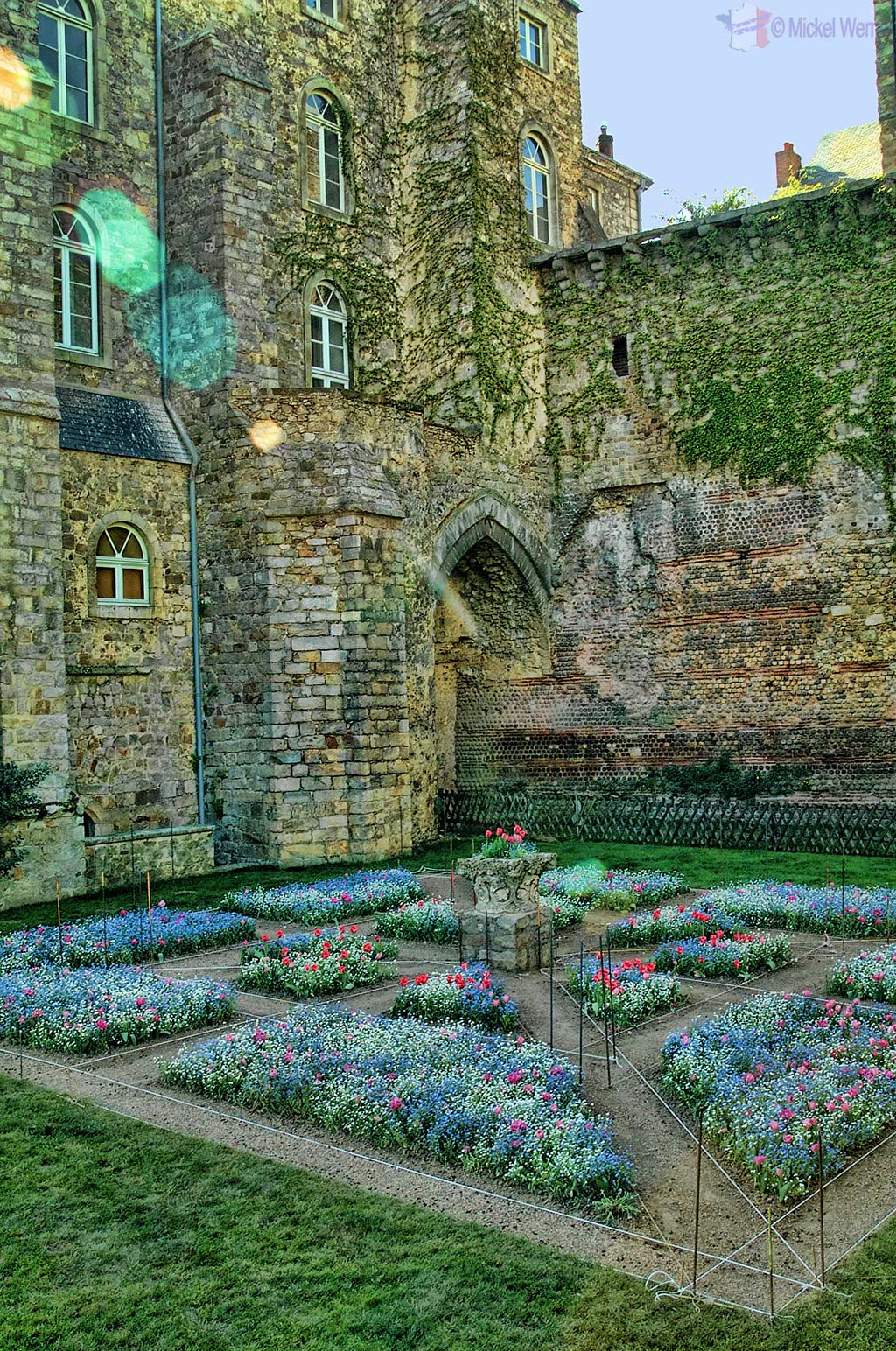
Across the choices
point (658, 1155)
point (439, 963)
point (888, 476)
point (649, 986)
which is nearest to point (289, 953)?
point (439, 963)

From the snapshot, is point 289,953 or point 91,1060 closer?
point 91,1060

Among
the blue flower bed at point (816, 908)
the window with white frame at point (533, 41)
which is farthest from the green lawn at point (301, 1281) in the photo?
the window with white frame at point (533, 41)

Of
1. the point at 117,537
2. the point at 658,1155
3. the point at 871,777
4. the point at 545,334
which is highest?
the point at 545,334

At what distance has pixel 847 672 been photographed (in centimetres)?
1884

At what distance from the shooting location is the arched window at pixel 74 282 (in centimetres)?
1686

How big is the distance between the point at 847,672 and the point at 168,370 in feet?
39.3

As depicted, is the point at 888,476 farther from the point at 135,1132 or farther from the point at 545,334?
the point at 135,1132

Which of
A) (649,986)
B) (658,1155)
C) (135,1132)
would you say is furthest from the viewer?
(649,986)

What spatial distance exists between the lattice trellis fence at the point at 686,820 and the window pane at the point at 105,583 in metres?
6.99

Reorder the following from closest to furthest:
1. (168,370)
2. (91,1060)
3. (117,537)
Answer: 1. (91,1060)
2. (117,537)
3. (168,370)

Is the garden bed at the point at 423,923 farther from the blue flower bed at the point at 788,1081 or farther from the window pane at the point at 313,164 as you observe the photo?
the window pane at the point at 313,164

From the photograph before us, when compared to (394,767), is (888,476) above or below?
above

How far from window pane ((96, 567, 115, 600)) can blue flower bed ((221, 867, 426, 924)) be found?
207 inches

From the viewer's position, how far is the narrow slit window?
848 inches
